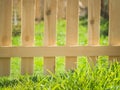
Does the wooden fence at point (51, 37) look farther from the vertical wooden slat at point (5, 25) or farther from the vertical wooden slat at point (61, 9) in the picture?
the vertical wooden slat at point (61, 9)

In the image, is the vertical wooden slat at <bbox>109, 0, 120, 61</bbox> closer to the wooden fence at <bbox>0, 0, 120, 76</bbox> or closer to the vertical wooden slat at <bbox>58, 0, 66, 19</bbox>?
the wooden fence at <bbox>0, 0, 120, 76</bbox>

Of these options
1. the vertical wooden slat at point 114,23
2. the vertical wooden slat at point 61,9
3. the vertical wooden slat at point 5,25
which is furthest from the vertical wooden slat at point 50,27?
the vertical wooden slat at point 61,9

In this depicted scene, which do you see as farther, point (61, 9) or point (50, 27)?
point (61, 9)

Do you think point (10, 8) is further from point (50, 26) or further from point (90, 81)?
point (90, 81)

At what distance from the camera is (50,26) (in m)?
3.84

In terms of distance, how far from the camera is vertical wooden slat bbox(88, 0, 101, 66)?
12.7 ft

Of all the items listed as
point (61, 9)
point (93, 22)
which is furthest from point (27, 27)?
point (61, 9)

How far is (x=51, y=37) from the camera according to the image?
384 cm

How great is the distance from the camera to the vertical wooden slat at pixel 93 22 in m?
3.88

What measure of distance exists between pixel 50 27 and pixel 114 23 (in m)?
0.71

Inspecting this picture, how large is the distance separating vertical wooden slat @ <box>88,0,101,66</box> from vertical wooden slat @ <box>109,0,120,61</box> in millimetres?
146

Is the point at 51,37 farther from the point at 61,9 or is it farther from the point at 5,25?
the point at 61,9

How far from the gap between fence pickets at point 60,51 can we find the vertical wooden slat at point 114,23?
79mm

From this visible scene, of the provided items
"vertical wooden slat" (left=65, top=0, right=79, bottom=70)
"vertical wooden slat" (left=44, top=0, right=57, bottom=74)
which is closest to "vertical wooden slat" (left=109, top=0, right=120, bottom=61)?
"vertical wooden slat" (left=65, top=0, right=79, bottom=70)
